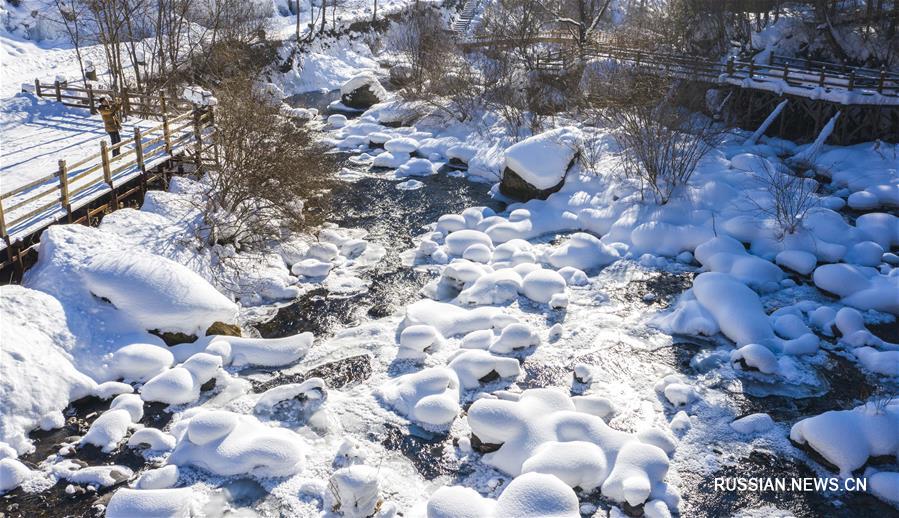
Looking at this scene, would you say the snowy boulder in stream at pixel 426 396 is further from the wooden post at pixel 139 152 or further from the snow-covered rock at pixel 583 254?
the wooden post at pixel 139 152

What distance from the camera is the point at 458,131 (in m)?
26.4

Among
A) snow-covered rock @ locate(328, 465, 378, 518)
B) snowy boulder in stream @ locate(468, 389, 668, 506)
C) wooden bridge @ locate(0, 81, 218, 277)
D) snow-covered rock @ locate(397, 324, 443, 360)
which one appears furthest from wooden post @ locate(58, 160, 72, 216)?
snowy boulder in stream @ locate(468, 389, 668, 506)

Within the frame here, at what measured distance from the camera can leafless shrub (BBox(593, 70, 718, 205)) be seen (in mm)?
18344

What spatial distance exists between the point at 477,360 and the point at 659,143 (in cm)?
1004

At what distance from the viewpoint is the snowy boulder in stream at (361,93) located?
3189 cm

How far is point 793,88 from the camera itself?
73.9ft

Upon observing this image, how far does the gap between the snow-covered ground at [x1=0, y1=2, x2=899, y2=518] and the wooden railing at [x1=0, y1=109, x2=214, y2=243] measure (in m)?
0.60

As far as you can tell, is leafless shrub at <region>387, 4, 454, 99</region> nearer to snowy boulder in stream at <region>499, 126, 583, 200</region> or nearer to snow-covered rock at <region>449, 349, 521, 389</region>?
snowy boulder in stream at <region>499, 126, 583, 200</region>

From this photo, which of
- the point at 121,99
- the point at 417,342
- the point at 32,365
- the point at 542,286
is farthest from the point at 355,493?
the point at 121,99

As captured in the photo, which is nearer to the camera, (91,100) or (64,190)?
(64,190)

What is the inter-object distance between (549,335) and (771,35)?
2248 centimetres

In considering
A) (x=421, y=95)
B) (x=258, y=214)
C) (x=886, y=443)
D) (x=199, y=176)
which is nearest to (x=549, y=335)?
(x=886, y=443)

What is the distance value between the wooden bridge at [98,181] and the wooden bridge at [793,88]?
16388 millimetres

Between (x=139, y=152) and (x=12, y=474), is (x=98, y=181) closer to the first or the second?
(x=139, y=152)
